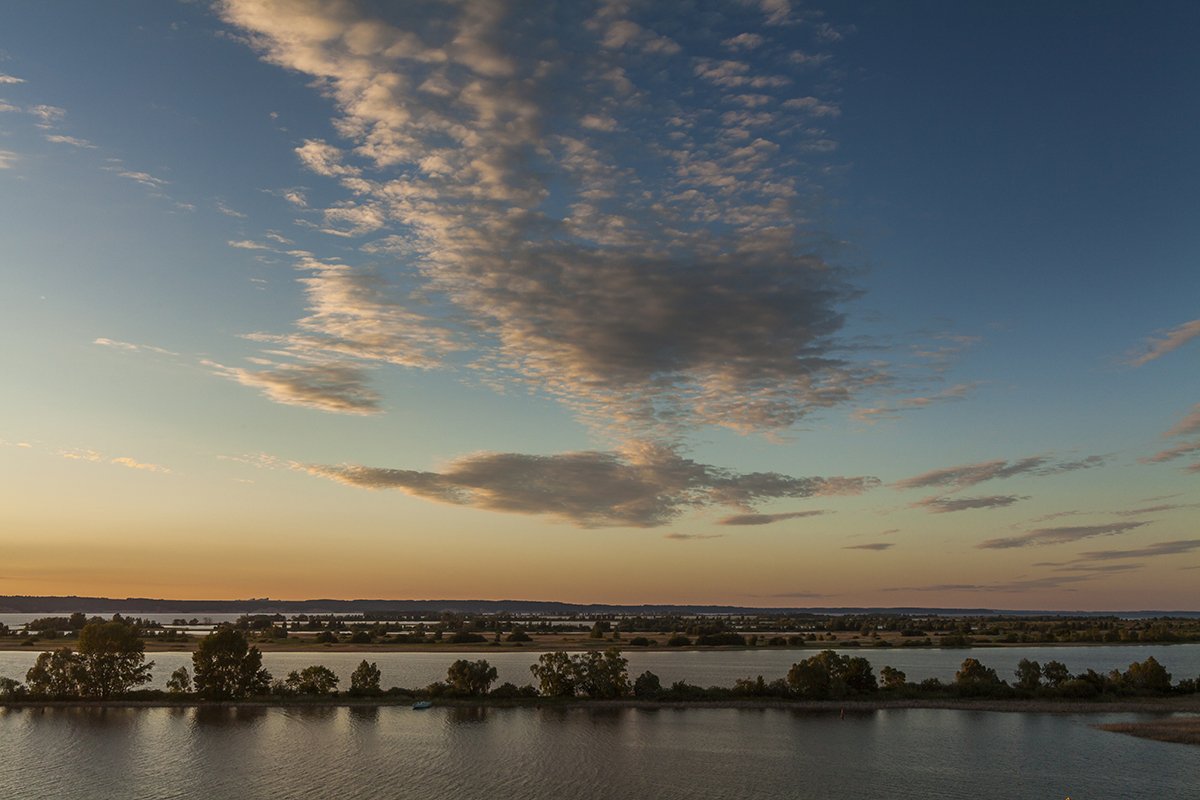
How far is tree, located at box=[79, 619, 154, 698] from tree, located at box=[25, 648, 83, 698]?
900mm

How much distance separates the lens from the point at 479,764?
239ft

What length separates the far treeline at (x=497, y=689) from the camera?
10781 centimetres

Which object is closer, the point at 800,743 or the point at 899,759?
the point at 899,759

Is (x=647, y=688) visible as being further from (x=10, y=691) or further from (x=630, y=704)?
(x=10, y=691)

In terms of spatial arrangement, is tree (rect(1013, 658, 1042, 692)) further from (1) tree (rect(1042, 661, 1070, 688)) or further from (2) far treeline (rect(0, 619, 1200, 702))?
(1) tree (rect(1042, 661, 1070, 688))

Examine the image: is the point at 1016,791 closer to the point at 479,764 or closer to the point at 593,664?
the point at 479,764

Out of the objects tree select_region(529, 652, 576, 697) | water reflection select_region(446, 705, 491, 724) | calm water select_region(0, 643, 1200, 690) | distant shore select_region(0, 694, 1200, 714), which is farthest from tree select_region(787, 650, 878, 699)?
water reflection select_region(446, 705, 491, 724)

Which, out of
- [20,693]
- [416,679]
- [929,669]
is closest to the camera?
[20,693]

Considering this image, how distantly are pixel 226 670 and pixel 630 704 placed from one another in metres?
52.7

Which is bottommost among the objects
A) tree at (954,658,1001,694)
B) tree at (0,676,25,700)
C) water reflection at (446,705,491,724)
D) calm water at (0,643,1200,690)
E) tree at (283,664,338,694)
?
calm water at (0,643,1200,690)

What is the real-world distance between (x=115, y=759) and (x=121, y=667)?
135ft

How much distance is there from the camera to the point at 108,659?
11019 centimetres

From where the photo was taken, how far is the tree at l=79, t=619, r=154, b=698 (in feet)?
358

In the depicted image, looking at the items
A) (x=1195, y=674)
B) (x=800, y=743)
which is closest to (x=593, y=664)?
(x=800, y=743)
